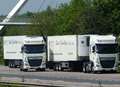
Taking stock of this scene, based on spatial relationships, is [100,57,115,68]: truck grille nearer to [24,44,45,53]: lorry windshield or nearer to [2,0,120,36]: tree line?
[24,44,45,53]: lorry windshield

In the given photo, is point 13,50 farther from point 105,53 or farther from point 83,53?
point 105,53

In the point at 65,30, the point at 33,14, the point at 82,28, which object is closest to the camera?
the point at 82,28

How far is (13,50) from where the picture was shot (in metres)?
77.1

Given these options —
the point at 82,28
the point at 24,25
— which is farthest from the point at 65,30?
the point at 24,25

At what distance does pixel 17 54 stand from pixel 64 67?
38.6 feet

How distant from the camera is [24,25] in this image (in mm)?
115188

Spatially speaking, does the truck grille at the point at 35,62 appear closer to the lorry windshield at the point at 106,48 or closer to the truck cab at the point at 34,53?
the truck cab at the point at 34,53

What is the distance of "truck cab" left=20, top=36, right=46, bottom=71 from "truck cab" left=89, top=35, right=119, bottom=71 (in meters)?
7.29

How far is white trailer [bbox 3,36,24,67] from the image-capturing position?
75375 millimetres

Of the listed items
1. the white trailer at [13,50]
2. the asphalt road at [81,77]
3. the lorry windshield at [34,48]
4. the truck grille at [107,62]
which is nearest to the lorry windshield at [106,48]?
the truck grille at [107,62]

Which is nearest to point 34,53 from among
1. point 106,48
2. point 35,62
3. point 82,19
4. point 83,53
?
point 35,62

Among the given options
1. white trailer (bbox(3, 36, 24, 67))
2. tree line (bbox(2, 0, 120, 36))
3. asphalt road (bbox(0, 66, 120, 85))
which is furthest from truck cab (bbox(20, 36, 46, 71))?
tree line (bbox(2, 0, 120, 36))

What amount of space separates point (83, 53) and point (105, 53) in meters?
5.31

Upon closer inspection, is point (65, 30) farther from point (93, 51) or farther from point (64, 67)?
point (93, 51)
